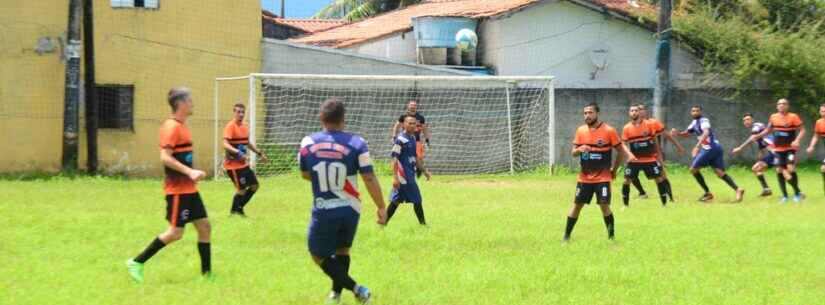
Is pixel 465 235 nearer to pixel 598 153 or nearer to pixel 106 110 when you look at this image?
pixel 598 153

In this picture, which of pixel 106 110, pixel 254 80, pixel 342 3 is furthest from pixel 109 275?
pixel 342 3

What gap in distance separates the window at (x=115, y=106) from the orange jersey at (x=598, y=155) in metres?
16.3

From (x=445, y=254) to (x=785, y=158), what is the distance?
32.8 feet

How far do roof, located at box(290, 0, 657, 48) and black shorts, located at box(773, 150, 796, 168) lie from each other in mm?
10239

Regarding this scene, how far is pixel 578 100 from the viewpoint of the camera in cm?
2900

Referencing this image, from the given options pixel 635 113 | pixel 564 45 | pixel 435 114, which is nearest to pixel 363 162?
pixel 635 113

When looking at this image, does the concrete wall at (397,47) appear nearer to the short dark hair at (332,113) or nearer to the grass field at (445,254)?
the grass field at (445,254)

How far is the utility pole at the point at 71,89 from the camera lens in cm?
2620

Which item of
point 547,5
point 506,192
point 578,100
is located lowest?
point 506,192

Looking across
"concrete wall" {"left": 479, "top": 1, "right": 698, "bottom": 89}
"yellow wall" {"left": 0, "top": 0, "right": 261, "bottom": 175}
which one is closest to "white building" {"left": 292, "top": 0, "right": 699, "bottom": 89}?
"concrete wall" {"left": 479, "top": 1, "right": 698, "bottom": 89}

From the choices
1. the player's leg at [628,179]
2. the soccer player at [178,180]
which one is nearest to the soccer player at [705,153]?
the player's leg at [628,179]

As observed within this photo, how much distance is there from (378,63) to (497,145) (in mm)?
3616

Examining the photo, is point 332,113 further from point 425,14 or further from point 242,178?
point 425,14

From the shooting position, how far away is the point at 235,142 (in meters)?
16.8
